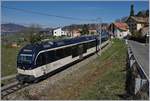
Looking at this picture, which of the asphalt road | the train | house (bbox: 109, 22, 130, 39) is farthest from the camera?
house (bbox: 109, 22, 130, 39)

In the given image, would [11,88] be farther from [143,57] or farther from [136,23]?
[136,23]

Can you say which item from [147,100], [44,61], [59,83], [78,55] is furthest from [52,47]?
[147,100]

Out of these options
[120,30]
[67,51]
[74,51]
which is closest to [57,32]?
[120,30]

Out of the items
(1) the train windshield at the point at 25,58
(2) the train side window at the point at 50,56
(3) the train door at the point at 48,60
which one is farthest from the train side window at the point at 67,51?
(1) the train windshield at the point at 25,58

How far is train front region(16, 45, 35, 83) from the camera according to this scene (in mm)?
19141

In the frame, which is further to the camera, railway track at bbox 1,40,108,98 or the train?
the train

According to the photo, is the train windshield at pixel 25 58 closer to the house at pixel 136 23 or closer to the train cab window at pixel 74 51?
the train cab window at pixel 74 51

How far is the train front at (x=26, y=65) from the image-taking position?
19.1 metres

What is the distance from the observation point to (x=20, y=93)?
16875 millimetres

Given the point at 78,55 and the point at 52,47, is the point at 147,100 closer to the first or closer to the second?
the point at 52,47

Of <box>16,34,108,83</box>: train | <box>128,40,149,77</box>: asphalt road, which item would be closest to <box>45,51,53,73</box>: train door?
<box>16,34,108,83</box>: train

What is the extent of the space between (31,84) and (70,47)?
30.4 feet

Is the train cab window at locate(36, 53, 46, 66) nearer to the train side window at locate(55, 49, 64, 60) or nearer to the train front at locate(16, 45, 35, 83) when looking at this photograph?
the train front at locate(16, 45, 35, 83)

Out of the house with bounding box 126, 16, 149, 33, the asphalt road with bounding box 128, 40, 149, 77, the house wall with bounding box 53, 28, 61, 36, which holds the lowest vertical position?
the asphalt road with bounding box 128, 40, 149, 77
